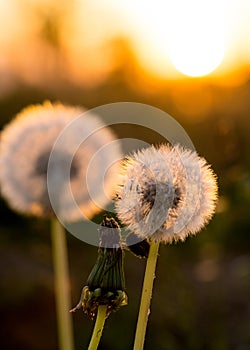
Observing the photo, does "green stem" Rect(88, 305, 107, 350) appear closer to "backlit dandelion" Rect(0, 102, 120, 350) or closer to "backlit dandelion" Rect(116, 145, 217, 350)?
"backlit dandelion" Rect(116, 145, 217, 350)

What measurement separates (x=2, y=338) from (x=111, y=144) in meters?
3.42

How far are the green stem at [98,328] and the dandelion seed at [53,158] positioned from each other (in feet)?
6.91

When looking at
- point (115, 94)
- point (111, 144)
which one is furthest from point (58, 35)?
point (111, 144)

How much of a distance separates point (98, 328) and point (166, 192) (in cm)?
36

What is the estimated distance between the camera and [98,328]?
182cm

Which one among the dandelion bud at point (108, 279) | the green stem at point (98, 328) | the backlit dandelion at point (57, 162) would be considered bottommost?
the green stem at point (98, 328)

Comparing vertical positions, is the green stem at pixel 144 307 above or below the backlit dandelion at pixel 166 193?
below

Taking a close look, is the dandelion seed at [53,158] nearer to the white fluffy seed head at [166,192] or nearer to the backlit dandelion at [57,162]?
the backlit dandelion at [57,162]

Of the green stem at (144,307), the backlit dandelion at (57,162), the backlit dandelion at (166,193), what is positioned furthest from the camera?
the backlit dandelion at (57,162)

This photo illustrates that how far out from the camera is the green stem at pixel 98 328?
1.80 metres

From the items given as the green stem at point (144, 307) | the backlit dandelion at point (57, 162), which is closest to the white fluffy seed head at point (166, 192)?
the green stem at point (144, 307)

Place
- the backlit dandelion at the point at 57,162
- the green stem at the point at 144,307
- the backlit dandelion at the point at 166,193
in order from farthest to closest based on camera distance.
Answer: the backlit dandelion at the point at 57,162, the backlit dandelion at the point at 166,193, the green stem at the point at 144,307

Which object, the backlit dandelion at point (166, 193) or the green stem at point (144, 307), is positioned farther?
the backlit dandelion at point (166, 193)

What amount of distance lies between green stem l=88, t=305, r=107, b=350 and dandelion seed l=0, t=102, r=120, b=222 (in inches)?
82.9
